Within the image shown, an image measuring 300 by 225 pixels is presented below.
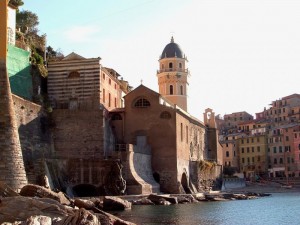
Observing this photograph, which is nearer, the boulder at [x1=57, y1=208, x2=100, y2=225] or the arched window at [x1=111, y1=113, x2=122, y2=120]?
the boulder at [x1=57, y1=208, x2=100, y2=225]

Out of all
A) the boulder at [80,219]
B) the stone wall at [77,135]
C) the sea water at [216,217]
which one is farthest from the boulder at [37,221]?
the stone wall at [77,135]

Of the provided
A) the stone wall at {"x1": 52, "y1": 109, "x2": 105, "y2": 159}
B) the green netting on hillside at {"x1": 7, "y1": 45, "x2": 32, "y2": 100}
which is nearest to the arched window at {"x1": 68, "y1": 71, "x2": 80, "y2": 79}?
the green netting on hillside at {"x1": 7, "y1": 45, "x2": 32, "y2": 100}

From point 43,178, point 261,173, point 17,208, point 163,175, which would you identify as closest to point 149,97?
point 163,175

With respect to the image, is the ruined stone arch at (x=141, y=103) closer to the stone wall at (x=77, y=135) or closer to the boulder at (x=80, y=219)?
the stone wall at (x=77, y=135)

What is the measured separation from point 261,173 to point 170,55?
28.4 meters

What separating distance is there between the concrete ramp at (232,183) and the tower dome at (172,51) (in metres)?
19.7

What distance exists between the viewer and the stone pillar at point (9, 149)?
29.8m

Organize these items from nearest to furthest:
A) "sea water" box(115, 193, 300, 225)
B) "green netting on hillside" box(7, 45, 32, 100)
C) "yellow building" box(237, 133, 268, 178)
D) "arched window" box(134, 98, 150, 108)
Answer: "sea water" box(115, 193, 300, 225), "green netting on hillside" box(7, 45, 32, 100), "arched window" box(134, 98, 150, 108), "yellow building" box(237, 133, 268, 178)

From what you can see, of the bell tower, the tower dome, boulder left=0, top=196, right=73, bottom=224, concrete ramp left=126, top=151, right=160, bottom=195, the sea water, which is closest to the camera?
boulder left=0, top=196, right=73, bottom=224

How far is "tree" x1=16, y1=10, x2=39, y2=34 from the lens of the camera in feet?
198

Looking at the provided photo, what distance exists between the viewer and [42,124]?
43.8 m

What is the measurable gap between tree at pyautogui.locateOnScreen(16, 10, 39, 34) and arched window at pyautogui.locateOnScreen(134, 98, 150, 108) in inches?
709

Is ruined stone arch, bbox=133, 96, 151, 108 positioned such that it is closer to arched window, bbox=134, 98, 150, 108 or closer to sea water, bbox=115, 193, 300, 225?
arched window, bbox=134, 98, 150, 108

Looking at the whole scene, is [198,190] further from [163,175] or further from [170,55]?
[170,55]
